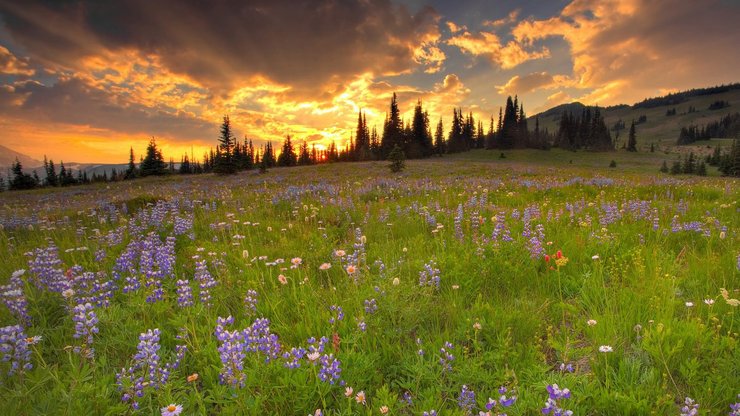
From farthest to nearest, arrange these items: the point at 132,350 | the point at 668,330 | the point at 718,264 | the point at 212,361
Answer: the point at 718,264, the point at 132,350, the point at 212,361, the point at 668,330

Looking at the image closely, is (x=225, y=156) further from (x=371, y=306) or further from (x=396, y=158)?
(x=371, y=306)

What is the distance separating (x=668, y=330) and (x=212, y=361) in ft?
12.9

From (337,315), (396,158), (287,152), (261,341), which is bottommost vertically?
(337,315)

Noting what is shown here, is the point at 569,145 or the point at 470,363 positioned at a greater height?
the point at 569,145

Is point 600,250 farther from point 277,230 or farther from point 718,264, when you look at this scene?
point 277,230

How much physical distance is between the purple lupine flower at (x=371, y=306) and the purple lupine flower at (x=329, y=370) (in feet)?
3.06

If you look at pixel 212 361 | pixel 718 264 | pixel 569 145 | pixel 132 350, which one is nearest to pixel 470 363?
pixel 212 361

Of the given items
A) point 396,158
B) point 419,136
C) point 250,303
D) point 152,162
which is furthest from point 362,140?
point 250,303

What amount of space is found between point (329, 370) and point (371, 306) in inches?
46.9

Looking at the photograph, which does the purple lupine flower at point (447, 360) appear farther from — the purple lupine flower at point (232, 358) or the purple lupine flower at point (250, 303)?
the purple lupine flower at point (250, 303)

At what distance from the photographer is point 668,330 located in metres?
2.78

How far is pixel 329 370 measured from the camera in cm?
240

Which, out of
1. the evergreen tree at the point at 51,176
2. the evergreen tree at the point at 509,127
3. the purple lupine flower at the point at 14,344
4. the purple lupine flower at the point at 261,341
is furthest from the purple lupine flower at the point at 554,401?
the evergreen tree at the point at 509,127

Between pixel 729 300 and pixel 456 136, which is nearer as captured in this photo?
pixel 729 300
